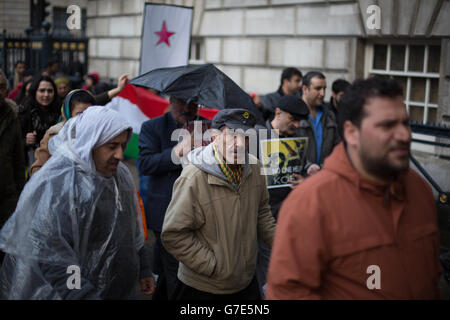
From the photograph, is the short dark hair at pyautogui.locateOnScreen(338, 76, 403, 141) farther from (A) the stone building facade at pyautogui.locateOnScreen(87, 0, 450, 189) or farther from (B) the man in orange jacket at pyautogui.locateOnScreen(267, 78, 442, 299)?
(A) the stone building facade at pyautogui.locateOnScreen(87, 0, 450, 189)

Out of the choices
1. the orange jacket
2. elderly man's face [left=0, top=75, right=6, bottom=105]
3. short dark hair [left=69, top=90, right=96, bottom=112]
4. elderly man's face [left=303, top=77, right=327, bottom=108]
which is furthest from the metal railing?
the orange jacket

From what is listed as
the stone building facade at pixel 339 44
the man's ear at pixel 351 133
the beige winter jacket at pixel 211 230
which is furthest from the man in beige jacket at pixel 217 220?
the stone building facade at pixel 339 44

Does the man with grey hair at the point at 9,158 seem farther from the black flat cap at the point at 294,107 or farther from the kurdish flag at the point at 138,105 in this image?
the kurdish flag at the point at 138,105

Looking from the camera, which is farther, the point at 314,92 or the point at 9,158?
the point at 314,92

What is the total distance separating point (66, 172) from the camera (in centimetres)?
288

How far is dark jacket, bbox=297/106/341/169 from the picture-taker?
5.05 meters

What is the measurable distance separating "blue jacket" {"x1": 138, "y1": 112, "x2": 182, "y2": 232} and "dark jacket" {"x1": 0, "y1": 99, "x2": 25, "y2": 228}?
128 centimetres

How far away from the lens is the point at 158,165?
4.59 meters

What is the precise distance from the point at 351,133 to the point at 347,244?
0.44m

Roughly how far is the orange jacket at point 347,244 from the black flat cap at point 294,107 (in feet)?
8.42

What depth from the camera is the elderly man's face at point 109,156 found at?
300cm

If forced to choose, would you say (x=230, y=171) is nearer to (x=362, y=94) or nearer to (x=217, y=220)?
(x=217, y=220)

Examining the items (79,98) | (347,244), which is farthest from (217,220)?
(79,98)

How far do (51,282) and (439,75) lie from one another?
777 centimetres
